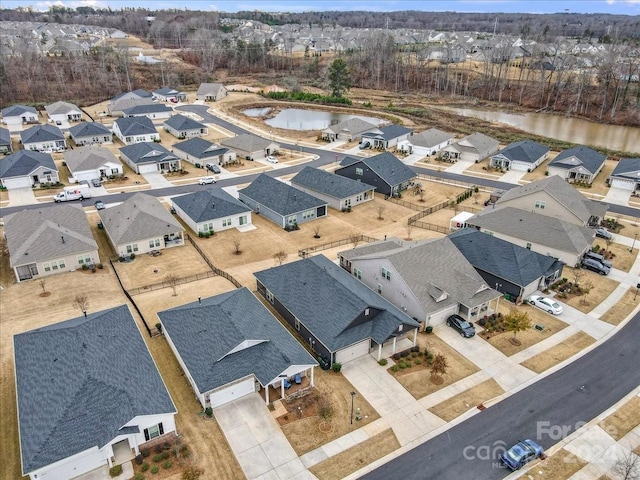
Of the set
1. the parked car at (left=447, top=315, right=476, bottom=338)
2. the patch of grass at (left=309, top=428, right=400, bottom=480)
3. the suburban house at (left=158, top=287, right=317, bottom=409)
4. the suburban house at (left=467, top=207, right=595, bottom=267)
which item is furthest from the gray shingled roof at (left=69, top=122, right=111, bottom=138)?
the patch of grass at (left=309, top=428, right=400, bottom=480)

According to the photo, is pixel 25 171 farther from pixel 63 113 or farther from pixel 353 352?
pixel 353 352

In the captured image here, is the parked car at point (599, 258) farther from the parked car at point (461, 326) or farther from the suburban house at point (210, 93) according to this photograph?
the suburban house at point (210, 93)

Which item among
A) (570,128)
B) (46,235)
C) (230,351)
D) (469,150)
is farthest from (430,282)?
(570,128)

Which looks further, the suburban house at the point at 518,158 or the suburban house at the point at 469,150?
the suburban house at the point at 469,150

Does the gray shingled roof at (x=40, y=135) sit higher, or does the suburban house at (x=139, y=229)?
the gray shingled roof at (x=40, y=135)

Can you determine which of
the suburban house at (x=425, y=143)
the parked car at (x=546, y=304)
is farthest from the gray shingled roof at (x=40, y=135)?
the parked car at (x=546, y=304)

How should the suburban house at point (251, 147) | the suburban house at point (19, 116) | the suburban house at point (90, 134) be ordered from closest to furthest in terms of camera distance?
the suburban house at point (251, 147)
the suburban house at point (90, 134)
the suburban house at point (19, 116)
